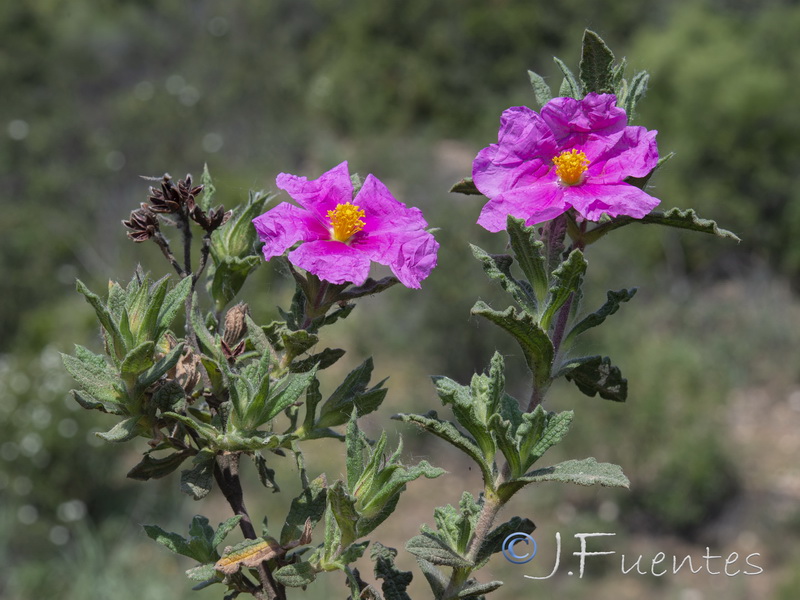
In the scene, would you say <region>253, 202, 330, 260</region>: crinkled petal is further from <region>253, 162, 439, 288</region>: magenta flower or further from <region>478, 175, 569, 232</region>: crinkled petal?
<region>478, 175, 569, 232</region>: crinkled petal

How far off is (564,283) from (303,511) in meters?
0.45

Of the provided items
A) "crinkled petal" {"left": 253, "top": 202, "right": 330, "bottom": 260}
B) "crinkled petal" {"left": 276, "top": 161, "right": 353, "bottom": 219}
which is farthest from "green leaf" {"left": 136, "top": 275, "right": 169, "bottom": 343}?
"crinkled petal" {"left": 276, "top": 161, "right": 353, "bottom": 219}

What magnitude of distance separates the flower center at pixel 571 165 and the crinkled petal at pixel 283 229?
334 mm

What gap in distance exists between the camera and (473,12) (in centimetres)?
1698

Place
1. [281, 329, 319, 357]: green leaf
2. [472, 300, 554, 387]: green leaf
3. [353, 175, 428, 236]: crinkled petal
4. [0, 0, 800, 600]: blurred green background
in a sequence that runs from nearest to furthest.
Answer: [472, 300, 554, 387]: green leaf < [281, 329, 319, 357]: green leaf < [353, 175, 428, 236]: crinkled petal < [0, 0, 800, 600]: blurred green background

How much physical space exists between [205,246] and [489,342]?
799 cm

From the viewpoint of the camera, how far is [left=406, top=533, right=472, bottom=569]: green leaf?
1.03 m

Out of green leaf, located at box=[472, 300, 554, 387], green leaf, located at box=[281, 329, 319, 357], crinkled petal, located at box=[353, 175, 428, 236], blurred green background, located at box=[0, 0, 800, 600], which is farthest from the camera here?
blurred green background, located at box=[0, 0, 800, 600]

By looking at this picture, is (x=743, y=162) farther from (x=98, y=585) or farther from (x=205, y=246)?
(x=205, y=246)

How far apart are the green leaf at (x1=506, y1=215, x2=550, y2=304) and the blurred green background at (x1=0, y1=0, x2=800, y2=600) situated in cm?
292

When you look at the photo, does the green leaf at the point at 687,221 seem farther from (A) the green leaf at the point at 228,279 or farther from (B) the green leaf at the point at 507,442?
(A) the green leaf at the point at 228,279

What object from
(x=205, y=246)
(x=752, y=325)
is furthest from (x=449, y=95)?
(x=205, y=246)

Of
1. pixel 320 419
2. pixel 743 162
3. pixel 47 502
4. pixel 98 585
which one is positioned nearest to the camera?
pixel 320 419

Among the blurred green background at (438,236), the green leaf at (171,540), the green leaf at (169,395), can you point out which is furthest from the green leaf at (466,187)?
the blurred green background at (438,236)
